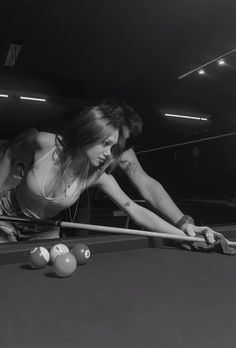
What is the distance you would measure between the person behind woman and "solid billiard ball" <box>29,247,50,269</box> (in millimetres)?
563

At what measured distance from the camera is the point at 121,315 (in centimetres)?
68

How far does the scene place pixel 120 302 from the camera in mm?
757

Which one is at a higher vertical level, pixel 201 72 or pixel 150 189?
pixel 201 72

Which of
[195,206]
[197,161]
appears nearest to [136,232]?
[195,206]

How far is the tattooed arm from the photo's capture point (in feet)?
6.15

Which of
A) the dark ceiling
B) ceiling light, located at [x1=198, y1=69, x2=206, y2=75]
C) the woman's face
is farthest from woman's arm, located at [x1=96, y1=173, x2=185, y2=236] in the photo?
ceiling light, located at [x1=198, y1=69, x2=206, y2=75]

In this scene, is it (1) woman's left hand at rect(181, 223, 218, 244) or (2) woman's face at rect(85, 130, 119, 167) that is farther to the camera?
(2) woman's face at rect(85, 130, 119, 167)

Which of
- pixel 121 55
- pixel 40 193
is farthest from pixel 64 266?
pixel 121 55

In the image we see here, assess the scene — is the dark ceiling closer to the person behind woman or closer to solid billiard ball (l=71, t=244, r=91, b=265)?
the person behind woman

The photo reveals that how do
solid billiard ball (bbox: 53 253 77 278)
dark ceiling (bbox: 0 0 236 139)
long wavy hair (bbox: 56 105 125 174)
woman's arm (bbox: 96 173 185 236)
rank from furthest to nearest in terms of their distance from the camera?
dark ceiling (bbox: 0 0 236 139) < long wavy hair (bbox: 56 105 125 174) < woman's arm (bbox: 96 173 185 236) < solid billiard ball (bbox: 53 253 77 278)

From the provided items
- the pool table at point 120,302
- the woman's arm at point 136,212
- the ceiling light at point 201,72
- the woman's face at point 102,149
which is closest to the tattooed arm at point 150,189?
the woman's arm at point 136,212

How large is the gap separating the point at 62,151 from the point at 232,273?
0.93 m

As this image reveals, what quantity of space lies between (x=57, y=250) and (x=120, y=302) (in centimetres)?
38

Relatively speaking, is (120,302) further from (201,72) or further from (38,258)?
(201,72)
